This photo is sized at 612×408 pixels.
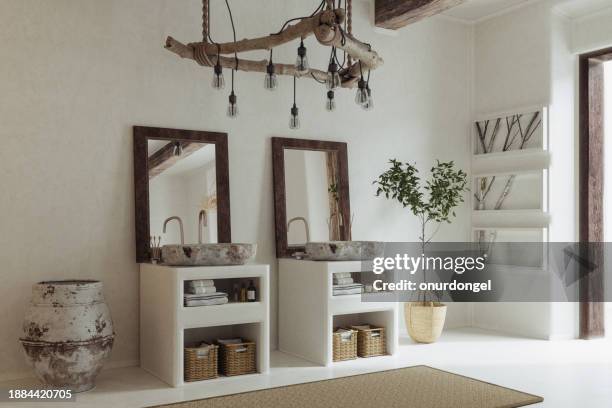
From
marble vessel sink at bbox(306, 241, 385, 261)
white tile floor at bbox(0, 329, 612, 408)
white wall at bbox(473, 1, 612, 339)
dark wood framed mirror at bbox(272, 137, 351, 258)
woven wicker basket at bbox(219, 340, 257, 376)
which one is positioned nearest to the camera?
white tile floor at bbox(0, 329, 612, 408)

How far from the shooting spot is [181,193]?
4.55 m

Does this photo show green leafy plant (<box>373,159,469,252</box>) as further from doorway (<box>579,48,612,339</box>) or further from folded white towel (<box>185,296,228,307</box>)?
folded white towel (<box>185,296,228,307</box>)

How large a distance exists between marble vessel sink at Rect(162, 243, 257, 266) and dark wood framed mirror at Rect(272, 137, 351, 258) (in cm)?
86

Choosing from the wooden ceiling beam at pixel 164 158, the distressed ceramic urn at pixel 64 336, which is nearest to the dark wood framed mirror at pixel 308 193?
the wooden ceiling beam at pixel 164 158

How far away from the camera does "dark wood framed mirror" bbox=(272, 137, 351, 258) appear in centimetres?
505

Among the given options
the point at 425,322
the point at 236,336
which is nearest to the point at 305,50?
the point at 236,336

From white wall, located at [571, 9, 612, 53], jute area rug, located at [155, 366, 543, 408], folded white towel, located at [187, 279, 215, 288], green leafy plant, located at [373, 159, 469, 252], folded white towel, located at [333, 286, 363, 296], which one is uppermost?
white wall, located at [571, 9, 612, 53]

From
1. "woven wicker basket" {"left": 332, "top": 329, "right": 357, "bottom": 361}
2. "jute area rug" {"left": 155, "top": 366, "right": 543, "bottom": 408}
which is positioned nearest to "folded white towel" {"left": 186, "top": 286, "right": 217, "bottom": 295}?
"jute area rug" {"left": 155, "top": 366, "right": 543, "bottom": 408}

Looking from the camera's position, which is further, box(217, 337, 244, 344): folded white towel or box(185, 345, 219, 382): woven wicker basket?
box(217, 337, 244, 344): folded white towel

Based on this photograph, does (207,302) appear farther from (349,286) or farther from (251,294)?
(349,286)

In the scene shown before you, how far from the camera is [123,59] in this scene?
14.7 ft

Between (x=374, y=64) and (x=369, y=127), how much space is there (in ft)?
5.72

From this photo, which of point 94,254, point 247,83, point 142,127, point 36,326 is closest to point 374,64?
point 247,83

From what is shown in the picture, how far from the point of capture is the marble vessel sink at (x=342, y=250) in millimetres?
4555
